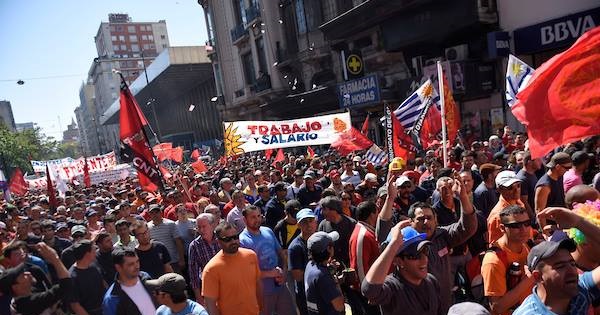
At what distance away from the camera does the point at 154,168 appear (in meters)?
7.53

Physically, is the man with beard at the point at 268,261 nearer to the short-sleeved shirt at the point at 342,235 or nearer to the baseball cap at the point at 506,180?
the short-sleeved shirt at the point at 342,235

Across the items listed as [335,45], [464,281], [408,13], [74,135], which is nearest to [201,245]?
[464,281]

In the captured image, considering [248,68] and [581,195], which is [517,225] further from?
[248,68]

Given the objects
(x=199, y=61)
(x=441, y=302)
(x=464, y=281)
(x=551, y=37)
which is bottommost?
(x=464, y=281)

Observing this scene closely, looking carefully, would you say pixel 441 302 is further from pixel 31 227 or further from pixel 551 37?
pixel 551 37

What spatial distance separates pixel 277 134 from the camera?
1120 cm

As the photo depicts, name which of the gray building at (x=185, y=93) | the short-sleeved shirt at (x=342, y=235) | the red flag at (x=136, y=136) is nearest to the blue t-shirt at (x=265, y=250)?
the short-sleeved shirt at (x=342, y=235)

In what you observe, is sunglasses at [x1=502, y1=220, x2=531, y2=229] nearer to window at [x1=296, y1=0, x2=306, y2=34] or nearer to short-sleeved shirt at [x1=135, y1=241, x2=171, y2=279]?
short-sleeved shirt at [x1=135, y1=241, x2=171, y2=279]

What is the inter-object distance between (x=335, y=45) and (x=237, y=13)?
14.4 meters

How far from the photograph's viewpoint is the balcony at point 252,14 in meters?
30.7

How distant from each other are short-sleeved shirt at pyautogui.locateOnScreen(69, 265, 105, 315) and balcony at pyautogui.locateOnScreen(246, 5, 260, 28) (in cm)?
2821

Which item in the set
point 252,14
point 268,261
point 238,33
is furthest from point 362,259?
point 238,33

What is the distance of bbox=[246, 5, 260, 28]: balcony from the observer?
30.7 m

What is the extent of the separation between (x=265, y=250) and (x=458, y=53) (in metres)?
14.7
